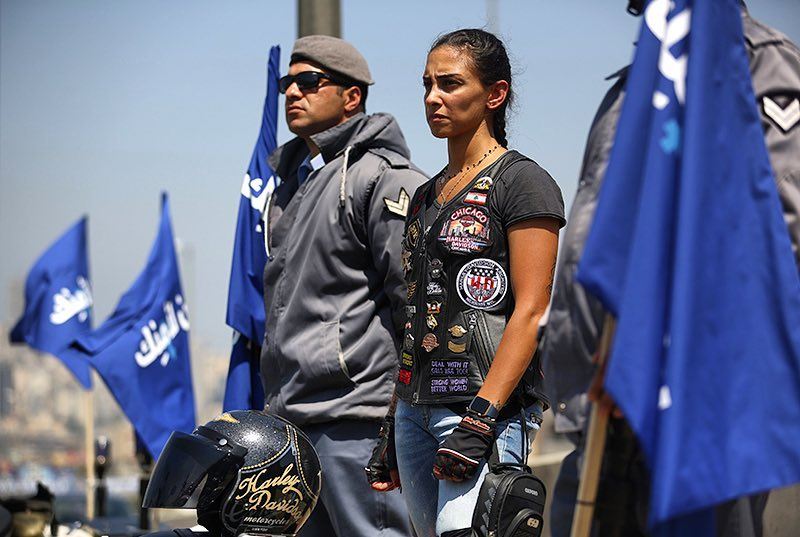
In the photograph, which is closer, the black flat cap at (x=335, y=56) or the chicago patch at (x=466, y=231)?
the chicago patch at (x=466, y=231)

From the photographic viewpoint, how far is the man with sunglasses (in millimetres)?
5223

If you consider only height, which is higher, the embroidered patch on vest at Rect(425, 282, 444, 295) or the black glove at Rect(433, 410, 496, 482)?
the embroidered patch on vest at Rect(425, 282, 444, 295)

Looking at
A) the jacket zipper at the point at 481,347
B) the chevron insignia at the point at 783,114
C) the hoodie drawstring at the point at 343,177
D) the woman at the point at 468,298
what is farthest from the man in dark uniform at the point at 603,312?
the hoodie drawstring at the point at 343,177

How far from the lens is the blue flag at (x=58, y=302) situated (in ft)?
44.7

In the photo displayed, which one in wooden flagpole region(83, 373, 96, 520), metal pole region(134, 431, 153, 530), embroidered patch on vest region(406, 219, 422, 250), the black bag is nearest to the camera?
the black bag

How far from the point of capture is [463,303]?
4250 mm

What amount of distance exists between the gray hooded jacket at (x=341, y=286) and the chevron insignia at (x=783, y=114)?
6.55 ft

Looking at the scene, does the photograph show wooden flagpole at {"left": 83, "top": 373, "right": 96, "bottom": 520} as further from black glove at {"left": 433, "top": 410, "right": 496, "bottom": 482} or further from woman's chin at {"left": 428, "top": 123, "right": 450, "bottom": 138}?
black glove at {"left": 433, "top": 410, "right": 496, "bottom": 482}

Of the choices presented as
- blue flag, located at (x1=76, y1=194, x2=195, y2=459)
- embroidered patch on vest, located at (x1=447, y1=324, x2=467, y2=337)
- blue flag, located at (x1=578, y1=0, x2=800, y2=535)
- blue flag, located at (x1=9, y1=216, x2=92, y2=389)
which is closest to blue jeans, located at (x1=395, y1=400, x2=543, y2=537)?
embroidered patch on vest, located at (x1=447, y1=324, x2=467, y2=337)

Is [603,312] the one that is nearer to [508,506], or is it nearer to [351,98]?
[508,506]

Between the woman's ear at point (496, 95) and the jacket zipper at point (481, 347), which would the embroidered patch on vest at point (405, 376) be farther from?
the woman's ear at point (496, 95)

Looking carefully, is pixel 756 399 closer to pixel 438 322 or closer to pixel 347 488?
pixel 438 322

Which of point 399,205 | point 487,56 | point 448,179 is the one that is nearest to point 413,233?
point 448,179

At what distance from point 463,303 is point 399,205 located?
1.11m
